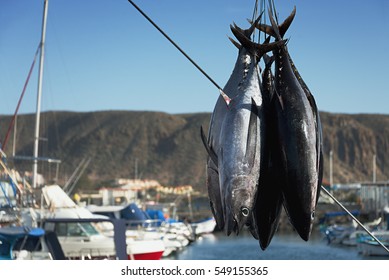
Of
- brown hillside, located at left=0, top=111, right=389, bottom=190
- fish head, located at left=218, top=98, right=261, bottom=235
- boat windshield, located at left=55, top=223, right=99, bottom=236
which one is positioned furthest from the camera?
brown hillside, located at left=0, top=111, right=389, bottom=190

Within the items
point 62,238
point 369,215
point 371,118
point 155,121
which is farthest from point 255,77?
point 155,121

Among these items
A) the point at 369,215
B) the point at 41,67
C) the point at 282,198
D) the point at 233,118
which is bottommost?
the point at 369,215

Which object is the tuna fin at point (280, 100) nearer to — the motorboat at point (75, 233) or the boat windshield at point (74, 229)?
the motorboat at point (75, 233)

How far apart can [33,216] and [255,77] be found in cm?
1041

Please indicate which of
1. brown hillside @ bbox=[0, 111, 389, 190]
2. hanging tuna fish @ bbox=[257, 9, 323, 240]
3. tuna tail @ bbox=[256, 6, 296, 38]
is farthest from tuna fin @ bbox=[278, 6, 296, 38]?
brown hillside @ bbox=[0, 111, 389, 190]

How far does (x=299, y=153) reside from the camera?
345 centimetres

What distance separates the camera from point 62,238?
14.6 m

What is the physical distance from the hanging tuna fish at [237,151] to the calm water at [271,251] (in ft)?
47.2

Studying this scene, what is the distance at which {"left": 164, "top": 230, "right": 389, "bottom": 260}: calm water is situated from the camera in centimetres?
1945

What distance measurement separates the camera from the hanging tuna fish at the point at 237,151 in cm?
336

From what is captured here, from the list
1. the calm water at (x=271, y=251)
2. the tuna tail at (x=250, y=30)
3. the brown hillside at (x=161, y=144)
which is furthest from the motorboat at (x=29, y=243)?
the brown hillside at (x=161, y=144)

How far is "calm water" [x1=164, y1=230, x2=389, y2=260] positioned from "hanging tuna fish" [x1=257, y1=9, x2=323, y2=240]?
47.4 feet

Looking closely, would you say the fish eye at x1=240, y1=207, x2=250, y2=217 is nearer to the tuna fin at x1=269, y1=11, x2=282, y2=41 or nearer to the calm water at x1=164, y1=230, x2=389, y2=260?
the tuna fin at x1=269, y1=11, x2=282, y2=41

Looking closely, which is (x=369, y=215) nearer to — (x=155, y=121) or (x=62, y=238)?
(x=62, y=238)
